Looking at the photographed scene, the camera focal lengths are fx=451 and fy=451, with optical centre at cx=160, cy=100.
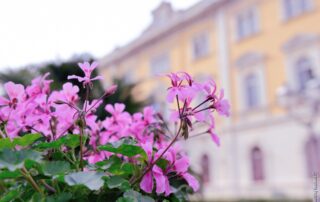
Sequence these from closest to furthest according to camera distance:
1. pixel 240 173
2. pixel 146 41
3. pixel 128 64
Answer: pixel 240 173
pixel 146 41
pixel 128 64

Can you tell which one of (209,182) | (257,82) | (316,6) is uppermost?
(316,6)

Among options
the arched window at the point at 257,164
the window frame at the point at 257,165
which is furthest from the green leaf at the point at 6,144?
the arched window at the point at 257,164

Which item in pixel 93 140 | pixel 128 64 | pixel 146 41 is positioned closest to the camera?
pixel 93 140

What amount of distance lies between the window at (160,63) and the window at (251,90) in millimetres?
4292

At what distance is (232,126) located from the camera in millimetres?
15727

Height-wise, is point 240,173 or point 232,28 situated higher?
point 232,28

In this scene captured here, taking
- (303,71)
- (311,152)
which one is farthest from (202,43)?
(311,152)

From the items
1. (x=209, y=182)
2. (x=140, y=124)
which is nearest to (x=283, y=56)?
(x=209, y=182)

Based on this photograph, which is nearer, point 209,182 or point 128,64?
point 209,182

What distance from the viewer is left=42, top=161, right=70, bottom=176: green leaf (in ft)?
2.83

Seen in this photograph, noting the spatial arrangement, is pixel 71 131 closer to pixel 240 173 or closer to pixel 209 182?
pixel 240 173

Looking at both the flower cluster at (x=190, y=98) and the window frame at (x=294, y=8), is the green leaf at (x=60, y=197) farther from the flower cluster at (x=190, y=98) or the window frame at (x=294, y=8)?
the window frame at (x=294, y=8)

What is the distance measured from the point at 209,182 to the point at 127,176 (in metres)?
16.0

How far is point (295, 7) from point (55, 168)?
46.3 feet
